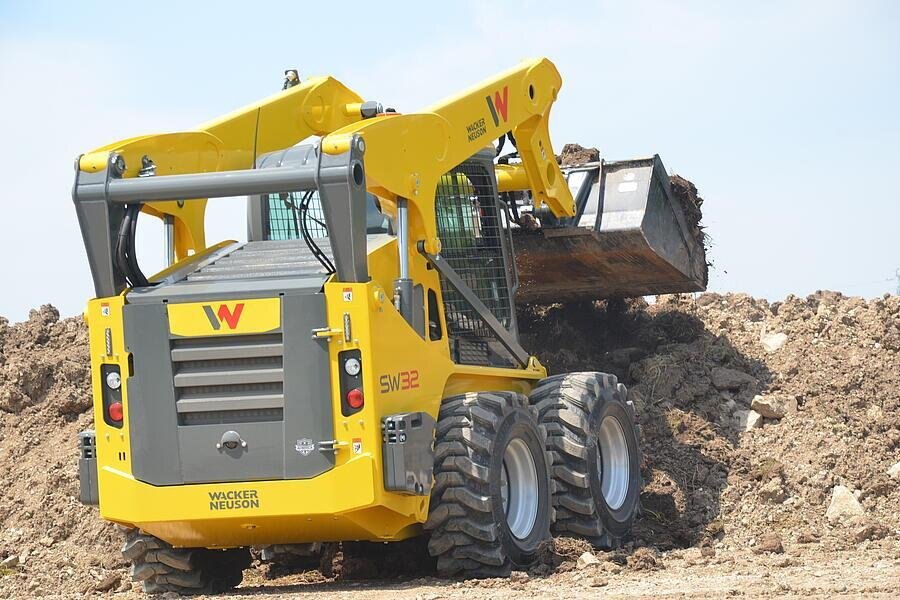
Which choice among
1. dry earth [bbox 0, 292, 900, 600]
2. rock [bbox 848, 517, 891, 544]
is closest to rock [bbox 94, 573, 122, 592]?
dry earth [bbox 0, 292, 900, 600]

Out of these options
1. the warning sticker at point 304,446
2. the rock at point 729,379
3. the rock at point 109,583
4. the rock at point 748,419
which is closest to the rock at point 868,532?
the rock at point 748,419

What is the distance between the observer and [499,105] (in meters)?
11.0

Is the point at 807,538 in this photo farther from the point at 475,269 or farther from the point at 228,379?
the point at 228,379

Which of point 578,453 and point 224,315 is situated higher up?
point 224,315

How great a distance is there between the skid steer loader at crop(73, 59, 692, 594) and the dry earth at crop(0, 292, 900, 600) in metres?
0.55

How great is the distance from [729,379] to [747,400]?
0.99 feet

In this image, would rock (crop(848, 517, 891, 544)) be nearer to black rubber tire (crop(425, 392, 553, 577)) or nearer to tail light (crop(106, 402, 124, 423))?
black rubber tire (crop(425, 392, 553, 577))

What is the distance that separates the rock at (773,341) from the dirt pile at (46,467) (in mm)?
6553

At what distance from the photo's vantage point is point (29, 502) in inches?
496

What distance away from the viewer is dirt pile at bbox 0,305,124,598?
454 inches

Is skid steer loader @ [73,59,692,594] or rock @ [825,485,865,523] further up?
skid steer loader @ [73,59,692,594]

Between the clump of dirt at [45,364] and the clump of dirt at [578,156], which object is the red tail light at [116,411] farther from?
the clump of dirt at [578,156]

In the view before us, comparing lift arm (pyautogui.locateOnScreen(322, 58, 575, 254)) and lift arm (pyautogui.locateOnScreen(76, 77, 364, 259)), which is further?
lift arm (pyautogui.locateOnScreen(76, 77, 364, 259))

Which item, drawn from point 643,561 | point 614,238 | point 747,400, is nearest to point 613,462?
point 643,561
